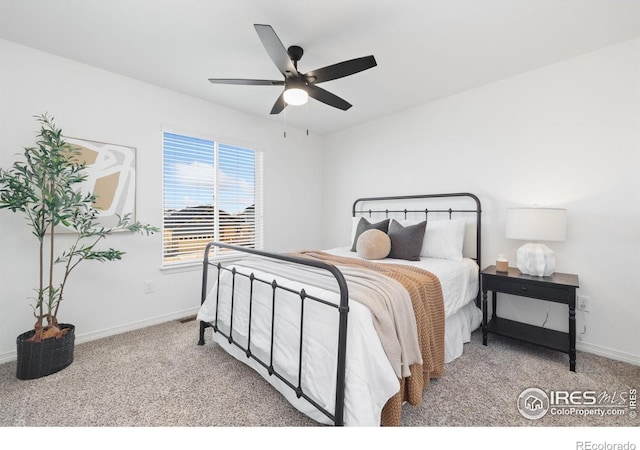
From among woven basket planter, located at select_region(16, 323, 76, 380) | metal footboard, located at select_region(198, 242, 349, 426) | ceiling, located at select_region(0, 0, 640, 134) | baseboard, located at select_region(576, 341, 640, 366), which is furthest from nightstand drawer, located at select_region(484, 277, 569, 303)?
woven basket planter, located at select_region(16, 323, 76, 380)

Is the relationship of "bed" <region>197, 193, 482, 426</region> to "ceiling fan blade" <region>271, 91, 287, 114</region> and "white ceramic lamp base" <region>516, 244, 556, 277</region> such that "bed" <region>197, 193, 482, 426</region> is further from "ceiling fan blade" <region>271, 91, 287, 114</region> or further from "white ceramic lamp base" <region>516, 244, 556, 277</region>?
"ceiling fan blade" <region>271, 91, 287, 114</region>

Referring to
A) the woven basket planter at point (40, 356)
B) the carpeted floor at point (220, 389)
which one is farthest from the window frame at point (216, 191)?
the woven basket planter at point (40, 356)

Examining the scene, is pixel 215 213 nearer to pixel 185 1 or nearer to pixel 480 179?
pixel 185 1

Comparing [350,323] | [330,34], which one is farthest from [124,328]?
[330,34]

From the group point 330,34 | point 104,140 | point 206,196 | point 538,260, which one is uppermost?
point 330,34

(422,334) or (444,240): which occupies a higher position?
(444,240)

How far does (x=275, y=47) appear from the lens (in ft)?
5.66

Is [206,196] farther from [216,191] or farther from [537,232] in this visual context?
[537,232]

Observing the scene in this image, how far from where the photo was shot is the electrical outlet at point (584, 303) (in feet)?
7.83

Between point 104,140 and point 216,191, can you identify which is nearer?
point 104,140

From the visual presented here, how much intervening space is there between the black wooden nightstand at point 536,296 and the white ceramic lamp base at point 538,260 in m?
0.05

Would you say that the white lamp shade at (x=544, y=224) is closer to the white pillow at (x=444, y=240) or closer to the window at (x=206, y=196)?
the white pillow at (x=444, y=240)

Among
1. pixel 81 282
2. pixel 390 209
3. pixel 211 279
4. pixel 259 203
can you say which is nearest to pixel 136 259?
pixel 81 282

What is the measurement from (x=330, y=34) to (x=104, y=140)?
7.53 ft
